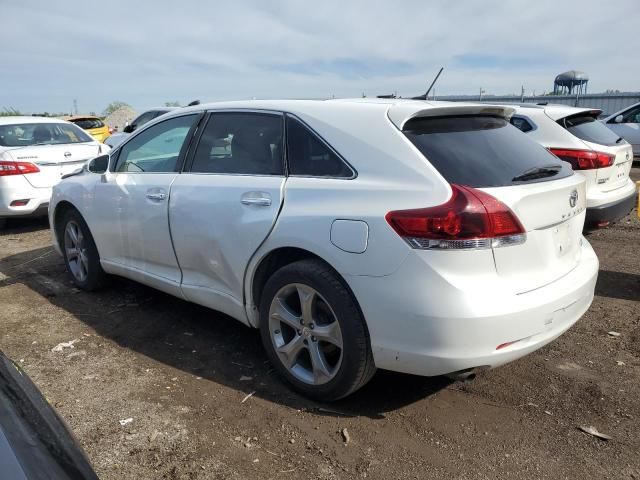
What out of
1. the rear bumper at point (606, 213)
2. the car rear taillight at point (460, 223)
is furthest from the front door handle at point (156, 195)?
the rear bumper at point (606, 213)

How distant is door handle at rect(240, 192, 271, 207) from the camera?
319 centimetres

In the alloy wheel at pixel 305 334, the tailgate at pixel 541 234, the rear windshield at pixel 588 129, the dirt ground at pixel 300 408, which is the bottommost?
the dirt ground at pixel 300 408

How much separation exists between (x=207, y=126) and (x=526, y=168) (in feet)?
6.96

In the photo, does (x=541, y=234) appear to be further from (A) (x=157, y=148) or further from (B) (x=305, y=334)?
(A) (x=157, y=148)

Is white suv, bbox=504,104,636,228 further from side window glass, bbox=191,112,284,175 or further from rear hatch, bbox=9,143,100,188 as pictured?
rear hatch, bbox=9,143,100,188

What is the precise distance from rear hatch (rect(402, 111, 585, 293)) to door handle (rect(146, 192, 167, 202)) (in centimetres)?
185

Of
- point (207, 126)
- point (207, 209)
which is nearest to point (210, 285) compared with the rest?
point (207, 209)

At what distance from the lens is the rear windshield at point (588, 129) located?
606cm

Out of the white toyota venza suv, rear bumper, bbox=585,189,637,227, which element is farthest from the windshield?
rear bumper, bbox=585,189,637,227

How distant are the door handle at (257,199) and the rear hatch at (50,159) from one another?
549 centimetres

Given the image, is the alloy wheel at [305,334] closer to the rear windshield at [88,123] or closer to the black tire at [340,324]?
the black tire at [340,324]

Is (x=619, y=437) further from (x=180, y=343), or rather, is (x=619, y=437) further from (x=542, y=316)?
(x=180, y=343)

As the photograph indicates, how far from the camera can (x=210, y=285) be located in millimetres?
3691

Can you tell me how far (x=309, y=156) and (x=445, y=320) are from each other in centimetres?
122
